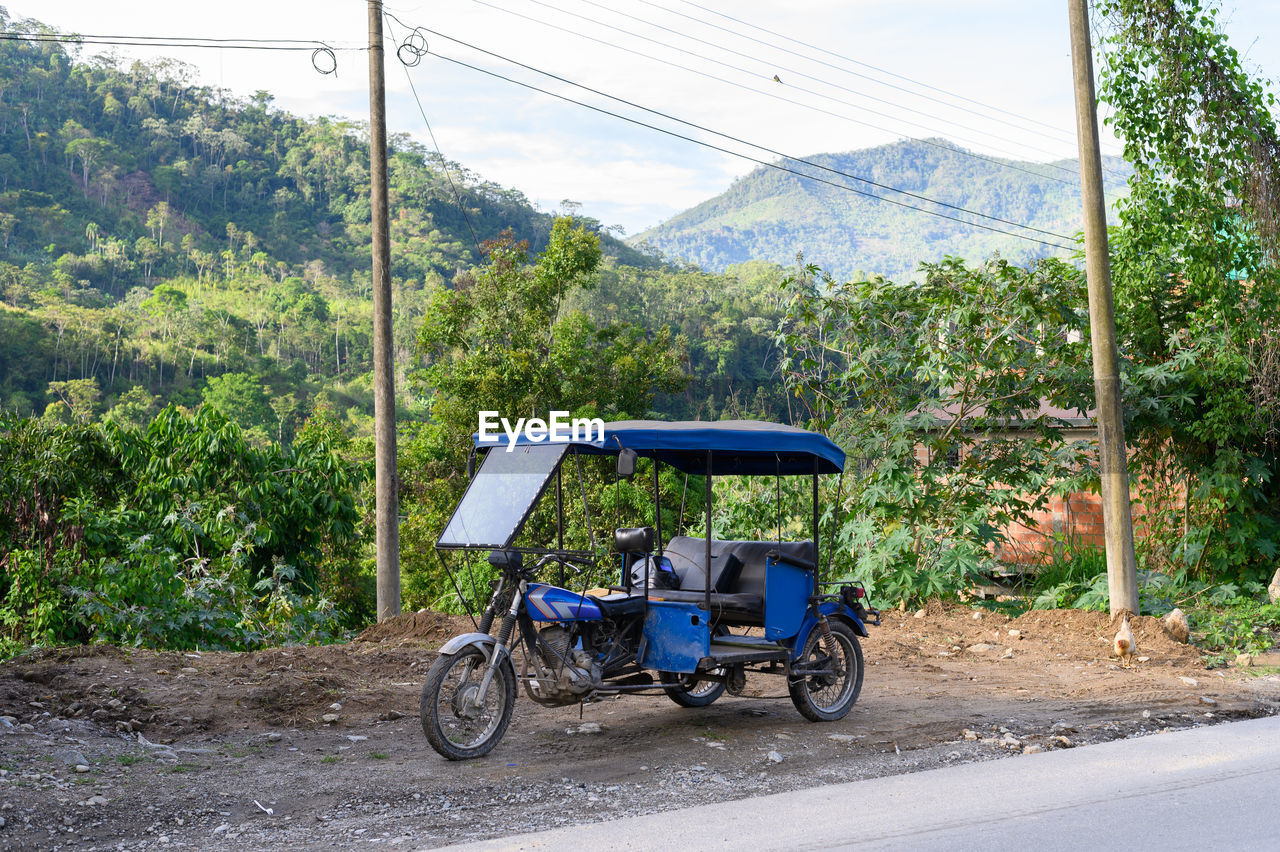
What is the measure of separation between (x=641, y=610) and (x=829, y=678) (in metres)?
1.81

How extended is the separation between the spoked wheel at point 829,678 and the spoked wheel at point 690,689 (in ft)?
2.16

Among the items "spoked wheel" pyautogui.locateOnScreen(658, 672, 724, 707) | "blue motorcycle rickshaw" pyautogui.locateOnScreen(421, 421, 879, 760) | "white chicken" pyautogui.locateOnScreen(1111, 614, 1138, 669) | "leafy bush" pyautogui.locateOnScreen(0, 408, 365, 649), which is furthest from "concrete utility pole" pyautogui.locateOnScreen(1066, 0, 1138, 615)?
"leafy bush" pyautogui.locateOnScreen(0, 408, 365, 649)

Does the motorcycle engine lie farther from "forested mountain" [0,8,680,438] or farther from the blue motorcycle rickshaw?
"forested mountain" [0,8,680,438]

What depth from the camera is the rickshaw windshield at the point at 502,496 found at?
289 inches

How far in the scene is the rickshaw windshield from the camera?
7.34 metres

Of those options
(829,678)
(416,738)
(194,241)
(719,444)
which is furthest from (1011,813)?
(194,241)

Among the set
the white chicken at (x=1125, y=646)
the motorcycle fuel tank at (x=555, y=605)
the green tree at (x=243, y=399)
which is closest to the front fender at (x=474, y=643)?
the motorcycle fuel tank at (x=555, y=605)

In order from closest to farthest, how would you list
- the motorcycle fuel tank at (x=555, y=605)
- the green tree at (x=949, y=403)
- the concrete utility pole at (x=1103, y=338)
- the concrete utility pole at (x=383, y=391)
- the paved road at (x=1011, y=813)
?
the paved road at (x=1011, y=813)
the motorcycle fuel tank at (x=555, y=605)
the concrete utility pole at (x=1103, y=338)
the green tree at (x=949, y=403)
the concrete utility pole at (x=383, y=391)

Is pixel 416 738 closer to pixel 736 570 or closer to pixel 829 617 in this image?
pixel 736 570

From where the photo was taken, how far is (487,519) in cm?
753

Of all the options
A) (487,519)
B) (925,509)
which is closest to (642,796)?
(487,519)

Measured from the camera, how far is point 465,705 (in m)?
7.09

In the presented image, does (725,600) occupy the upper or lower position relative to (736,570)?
lower

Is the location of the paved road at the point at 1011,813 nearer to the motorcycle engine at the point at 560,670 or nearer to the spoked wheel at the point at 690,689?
the motorcycle engine at the point at 560,670
